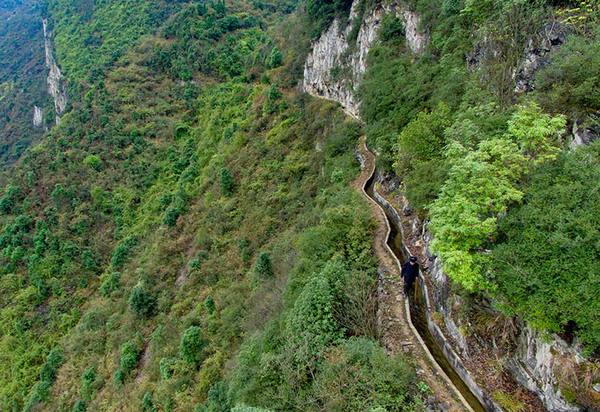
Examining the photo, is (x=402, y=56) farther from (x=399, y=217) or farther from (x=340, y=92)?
(x=399, y=217)

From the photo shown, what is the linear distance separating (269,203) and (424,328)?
2258cm

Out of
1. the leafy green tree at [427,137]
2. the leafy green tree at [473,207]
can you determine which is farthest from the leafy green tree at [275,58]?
the leafy green tree at [473,207]

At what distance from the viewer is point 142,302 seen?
34.8m

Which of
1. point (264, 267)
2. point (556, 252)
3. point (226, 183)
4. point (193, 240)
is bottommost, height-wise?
point (193, 240)

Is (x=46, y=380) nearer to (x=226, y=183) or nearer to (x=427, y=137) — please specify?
(x=226, y=183)

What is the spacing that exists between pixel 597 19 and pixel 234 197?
29408mm

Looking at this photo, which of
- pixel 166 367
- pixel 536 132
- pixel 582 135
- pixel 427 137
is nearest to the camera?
pixel 536 132

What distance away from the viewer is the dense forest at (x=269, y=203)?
430 inches

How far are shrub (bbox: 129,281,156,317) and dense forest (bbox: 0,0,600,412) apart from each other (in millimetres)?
187

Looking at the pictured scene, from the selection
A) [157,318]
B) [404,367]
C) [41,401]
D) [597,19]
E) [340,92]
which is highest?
[597,19]

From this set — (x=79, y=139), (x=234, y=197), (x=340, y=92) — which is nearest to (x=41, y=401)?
(x=234, y=197)

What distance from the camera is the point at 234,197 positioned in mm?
38344

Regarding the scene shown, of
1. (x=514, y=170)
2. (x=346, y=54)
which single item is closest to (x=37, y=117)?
(x=346, y=54)

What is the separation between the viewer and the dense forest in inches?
430
